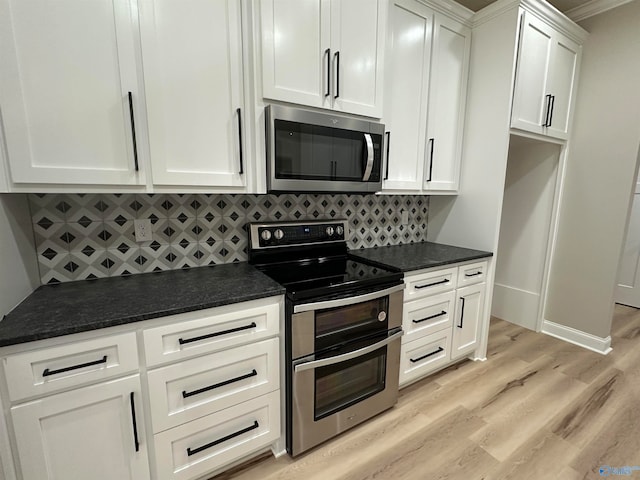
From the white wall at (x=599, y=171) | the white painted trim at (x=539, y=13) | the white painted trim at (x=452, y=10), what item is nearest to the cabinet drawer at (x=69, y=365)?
the white painted trim at (x=452, y=10)

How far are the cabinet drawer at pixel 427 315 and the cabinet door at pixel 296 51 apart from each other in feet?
4.46

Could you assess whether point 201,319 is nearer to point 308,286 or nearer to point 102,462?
point 308,286

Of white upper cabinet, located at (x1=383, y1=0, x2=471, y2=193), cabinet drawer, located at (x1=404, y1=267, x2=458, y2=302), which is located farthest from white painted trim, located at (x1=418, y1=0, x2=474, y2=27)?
cabinet drawer, located at (x1=404, y1=267, x2=458, y2=302)

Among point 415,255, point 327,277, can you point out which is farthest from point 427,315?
point 327,277

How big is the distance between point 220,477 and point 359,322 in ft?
3.29

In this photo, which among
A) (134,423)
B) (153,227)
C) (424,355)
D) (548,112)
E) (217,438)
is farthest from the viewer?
(548,112)

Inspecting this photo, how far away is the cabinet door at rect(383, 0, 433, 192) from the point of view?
1.87 metres

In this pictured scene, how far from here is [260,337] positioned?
4.47 feet

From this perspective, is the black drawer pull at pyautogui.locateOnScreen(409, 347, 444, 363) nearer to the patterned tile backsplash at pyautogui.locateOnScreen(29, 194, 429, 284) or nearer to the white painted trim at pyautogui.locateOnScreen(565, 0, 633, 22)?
the patterned tile backsplash at pyautogui.locateOnScreen(29, 194, 429, 284)

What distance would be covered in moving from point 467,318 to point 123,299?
7.28 feet

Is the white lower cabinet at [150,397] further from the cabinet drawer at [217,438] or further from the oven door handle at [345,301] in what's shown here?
the oven door handle at [345,301]

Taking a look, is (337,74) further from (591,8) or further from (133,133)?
(591,8)

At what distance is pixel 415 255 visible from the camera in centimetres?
217

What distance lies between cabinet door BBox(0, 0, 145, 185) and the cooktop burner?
2.60 feet
